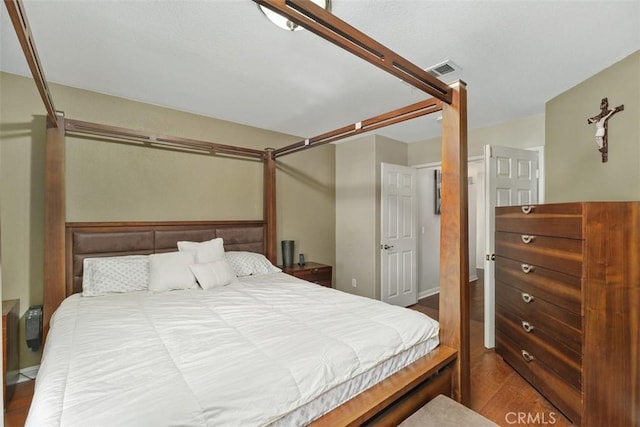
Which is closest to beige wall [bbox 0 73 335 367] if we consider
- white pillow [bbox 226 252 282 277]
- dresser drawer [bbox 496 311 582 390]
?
white pillow [bbox 226 252 282 277]

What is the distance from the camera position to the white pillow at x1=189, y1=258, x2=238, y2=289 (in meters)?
2.53

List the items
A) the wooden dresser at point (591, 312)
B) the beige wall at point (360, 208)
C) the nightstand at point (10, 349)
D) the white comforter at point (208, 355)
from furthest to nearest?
1. the beige wall at point (360, 208)
2. the nightstand at point (10, 349)
3. the wooden dresser at point (591, 312)
4. the white comforter at point (208, 355)

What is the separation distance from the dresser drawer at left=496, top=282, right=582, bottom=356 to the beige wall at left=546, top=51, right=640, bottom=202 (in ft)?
3.35

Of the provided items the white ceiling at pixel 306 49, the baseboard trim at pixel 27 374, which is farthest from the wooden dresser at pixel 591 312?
the baseboard trim at pixel 27 374

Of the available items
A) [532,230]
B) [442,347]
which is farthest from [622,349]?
[442,347]

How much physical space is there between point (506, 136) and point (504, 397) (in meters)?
2.76

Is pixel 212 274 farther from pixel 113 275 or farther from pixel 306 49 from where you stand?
pixel 306 49

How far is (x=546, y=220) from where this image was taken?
2.16 metres

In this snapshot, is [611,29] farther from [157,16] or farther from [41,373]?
[41,373]

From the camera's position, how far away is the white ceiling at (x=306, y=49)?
1716 mm

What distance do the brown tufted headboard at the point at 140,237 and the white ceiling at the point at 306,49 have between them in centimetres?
112

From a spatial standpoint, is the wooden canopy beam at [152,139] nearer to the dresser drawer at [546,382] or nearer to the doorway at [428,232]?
the doorway at [428,232]

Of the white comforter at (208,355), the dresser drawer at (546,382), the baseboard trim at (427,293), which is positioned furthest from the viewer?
the baseboard trim at (427,293)

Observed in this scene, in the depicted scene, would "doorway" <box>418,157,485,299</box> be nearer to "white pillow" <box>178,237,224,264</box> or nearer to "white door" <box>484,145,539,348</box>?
"white door" <box>484,145,539,348</box>
